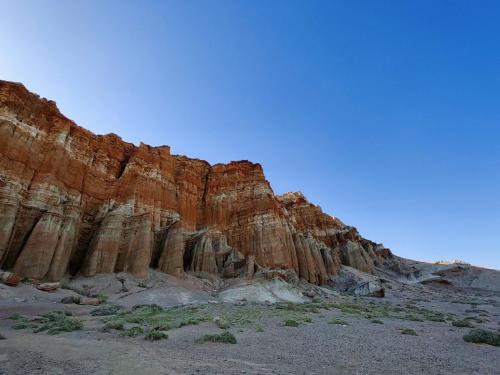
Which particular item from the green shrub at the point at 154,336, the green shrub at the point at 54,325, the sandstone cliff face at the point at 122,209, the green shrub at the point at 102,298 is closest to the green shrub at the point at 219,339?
the green shrub at the point at 154,336

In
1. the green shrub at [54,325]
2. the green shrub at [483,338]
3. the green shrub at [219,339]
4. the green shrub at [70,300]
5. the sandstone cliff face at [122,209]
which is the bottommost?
the green shrub at [70,300]

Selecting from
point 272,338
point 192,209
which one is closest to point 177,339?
point 272,338

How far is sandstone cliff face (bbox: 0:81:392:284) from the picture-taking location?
2859cm

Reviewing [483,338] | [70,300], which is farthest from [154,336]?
Answer: [70,300]

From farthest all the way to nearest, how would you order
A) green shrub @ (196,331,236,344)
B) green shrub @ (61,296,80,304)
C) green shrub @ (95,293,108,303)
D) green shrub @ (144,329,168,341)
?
green shrub @ (95,293,108,303), green shrub @ (61,296,80,304), green shrub @ (144,329,168,341), green shrub @ (196,331,236,344)

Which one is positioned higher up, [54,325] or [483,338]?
[483,338]

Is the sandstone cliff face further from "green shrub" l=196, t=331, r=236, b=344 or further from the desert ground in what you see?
"green shrub" l=196, t=331, r=236, b=344

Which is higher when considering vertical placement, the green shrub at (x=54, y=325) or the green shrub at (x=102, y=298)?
the green shrub at (x=54, y=325)

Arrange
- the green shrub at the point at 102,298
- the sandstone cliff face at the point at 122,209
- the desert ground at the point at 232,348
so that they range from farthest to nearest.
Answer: the sandstone cliff face at the point at 122,209, the green shrub at the point at 102,298, the desert ground at the point at 232,348

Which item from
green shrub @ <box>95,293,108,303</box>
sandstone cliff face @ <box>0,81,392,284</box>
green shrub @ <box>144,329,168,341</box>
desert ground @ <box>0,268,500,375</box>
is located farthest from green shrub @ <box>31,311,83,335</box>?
sandstone cliff face @ <box>0,81,392,284</box>

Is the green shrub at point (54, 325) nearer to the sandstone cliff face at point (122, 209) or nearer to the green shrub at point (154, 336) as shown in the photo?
the green shrub at point (154, 336)

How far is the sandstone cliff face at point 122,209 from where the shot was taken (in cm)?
2859

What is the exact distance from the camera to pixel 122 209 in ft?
124

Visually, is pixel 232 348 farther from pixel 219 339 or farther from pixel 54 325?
pixel 54 325
